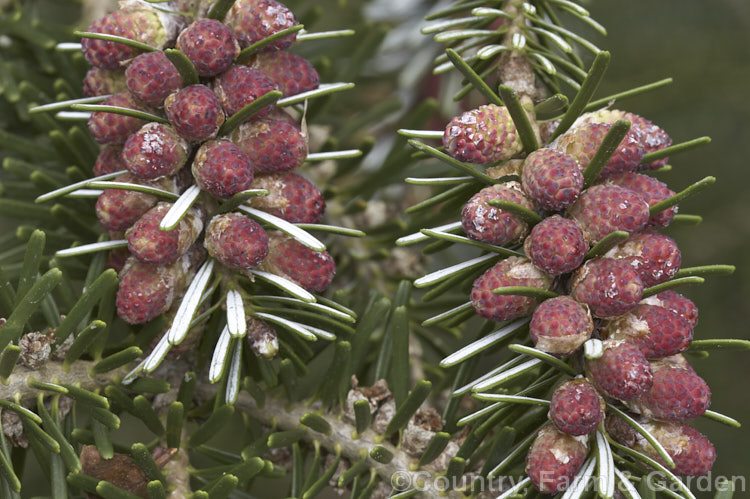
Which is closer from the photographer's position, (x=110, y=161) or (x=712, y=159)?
(x=110, y=161)

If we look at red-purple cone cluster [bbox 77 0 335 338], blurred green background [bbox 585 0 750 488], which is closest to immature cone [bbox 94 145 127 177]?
red-purple cone cluster [bbox 77 0 335 338]

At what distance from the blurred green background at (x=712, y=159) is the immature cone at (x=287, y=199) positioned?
3.02 feet

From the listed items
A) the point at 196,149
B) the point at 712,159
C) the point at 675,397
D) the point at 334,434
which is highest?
the point at 196,149

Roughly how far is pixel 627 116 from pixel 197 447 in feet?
1.54

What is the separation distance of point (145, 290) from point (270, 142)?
16 centimetres

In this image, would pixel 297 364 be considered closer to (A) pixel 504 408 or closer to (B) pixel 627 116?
(A) pixel 504 408

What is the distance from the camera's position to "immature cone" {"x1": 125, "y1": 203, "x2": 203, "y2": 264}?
0.62 meters

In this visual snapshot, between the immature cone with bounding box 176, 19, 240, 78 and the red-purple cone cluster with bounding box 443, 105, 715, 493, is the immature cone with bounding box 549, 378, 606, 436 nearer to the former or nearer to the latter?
the red-purple cone cluster with bounding box 443, 105, 715, 493

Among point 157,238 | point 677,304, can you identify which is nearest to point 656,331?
point 677,304

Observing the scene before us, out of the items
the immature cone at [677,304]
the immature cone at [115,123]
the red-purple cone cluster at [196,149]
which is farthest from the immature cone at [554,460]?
the immature cone at [115,123]

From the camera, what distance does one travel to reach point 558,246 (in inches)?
23.0

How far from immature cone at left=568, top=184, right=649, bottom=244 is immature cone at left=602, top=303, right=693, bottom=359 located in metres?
0.06

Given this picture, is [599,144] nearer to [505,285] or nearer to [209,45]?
[505,285]

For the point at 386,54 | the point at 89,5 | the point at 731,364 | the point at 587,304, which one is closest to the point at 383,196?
the point at 386,54
